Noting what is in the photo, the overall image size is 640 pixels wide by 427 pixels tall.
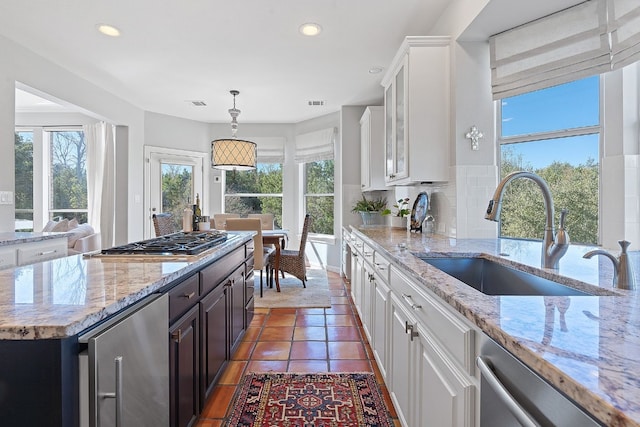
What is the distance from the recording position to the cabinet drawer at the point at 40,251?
2787 mm

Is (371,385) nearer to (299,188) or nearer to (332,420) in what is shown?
(332,420)

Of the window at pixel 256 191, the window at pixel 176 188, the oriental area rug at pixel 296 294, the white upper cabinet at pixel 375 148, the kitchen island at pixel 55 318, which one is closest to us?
the kitchen island at pixel 55 318

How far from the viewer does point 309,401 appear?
198 centimetres

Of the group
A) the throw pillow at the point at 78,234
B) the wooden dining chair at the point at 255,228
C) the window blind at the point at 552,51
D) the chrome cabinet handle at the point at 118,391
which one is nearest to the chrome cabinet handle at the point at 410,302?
the chrome cabinet handle at the point at 118,391

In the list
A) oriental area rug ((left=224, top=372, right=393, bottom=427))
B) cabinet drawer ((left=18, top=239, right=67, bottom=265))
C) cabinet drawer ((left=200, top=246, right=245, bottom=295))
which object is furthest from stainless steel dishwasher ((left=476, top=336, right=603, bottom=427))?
cabinet drawer ((left=18, top=239, right=67, bottom=265))

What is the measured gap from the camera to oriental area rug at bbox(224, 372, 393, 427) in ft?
5.91

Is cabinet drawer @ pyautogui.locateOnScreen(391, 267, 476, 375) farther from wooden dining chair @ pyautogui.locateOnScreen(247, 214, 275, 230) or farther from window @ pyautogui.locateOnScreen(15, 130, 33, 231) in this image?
window @ pyautogui.locateOnScreen(15, 130, 33, 231)

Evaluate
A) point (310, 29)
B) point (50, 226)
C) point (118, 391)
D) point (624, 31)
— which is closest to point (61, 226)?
point (50, 226)

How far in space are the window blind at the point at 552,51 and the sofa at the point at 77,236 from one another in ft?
16.7

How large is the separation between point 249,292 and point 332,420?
1.43 metres

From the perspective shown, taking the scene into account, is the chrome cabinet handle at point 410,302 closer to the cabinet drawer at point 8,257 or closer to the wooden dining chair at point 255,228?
the wooden dining chair at point 255,228

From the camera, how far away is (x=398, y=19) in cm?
281

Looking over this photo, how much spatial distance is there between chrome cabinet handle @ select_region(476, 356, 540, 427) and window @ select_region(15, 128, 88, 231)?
6.56 m

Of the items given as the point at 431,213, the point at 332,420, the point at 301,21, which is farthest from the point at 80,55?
the point at 332,420
